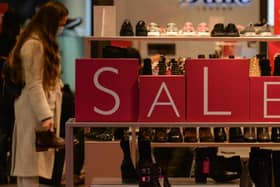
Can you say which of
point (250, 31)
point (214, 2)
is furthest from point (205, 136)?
point (214, 2)

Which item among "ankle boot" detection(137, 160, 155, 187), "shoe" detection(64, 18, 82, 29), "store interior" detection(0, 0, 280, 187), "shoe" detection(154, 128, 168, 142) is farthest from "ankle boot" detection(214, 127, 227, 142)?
"shoe" detection(64, 18, 82, 29)

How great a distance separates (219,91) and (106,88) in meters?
0.55

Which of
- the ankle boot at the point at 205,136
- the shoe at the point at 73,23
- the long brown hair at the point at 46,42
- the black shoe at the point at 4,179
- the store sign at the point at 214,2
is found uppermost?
the store sign at the point at 214,2

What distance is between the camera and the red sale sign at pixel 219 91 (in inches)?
130

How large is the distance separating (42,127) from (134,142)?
1.01 m

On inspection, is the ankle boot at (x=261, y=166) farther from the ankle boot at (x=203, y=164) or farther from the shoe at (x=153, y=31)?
the shoe at (x=153, y=31)

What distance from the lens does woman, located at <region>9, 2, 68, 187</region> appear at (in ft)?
14.2

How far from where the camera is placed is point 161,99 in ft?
10.8

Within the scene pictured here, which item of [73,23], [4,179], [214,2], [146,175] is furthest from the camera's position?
[73,23]

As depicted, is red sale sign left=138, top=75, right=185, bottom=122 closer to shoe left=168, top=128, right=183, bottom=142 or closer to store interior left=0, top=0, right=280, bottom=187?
store interior left=0, top=0, right=280, bottom=187

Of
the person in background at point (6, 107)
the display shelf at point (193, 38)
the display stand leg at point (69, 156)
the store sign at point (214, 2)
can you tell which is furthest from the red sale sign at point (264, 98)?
the store sign at point (214, 2)

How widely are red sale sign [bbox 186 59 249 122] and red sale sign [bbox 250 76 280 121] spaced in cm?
4

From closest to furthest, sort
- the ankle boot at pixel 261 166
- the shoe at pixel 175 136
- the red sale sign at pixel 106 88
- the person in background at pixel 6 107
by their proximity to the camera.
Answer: the red sale sign at pixel 106 88 < the ankle boot at pixel 261 166 < the shoe at pixel 175 136 < the person in background at pixel 6 107

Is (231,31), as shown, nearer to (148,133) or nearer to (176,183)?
(148,133)
